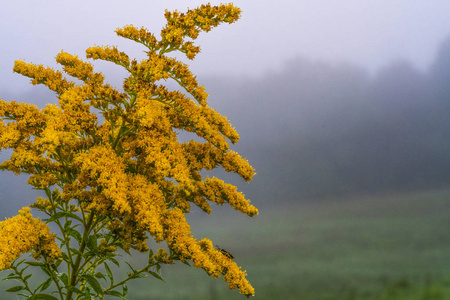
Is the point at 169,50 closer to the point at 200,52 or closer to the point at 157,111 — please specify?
the point at 200,52

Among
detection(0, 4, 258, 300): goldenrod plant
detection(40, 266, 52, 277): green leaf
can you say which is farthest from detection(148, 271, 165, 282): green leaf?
detection(40, 266, 52, 277): green leaf

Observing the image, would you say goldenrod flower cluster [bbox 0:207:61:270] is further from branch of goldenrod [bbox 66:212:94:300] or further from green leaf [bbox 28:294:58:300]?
green leaf [bbox 28:294:58:300]

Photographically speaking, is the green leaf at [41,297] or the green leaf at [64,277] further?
the green leaf at [64,277]

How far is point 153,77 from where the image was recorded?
4.59 meters

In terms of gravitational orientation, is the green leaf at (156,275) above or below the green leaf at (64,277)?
above

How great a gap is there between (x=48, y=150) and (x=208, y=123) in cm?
189

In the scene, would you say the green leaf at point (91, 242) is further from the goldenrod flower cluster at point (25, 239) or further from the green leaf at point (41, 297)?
the green leaf at point (41, 297)

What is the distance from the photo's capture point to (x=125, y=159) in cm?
468


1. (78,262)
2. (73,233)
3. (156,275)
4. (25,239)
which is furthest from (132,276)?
(25,239)

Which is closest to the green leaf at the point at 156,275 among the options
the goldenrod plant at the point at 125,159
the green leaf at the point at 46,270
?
the goldenrod plant at the point at 125,159

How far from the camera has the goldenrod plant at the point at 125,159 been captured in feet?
14.1

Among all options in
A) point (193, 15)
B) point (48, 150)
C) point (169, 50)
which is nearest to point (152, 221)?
point (48, 150)

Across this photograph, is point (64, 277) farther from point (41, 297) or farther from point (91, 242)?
point (91, 242)

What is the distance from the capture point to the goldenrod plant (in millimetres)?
4289
